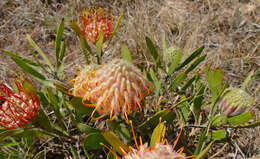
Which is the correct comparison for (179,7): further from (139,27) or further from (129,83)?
(129,83)

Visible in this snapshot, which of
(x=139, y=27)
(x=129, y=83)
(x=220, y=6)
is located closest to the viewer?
(x=129, y=83)

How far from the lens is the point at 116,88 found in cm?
107

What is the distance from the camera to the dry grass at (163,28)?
230 cm

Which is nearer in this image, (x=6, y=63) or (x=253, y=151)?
(x=253, y=151)

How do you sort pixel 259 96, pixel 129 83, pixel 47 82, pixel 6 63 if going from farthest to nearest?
pixel 6 63, pixel 259 96, pixel 47 82, pixel 129 83

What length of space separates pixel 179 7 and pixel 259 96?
1530 millimetres

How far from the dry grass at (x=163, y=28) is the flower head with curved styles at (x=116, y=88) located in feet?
3.36

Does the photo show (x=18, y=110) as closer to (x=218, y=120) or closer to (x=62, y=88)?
(x=62, y=88)

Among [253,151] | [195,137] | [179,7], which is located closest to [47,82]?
[195,137]

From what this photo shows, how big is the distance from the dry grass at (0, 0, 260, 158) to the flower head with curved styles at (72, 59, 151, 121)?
1.03 meters

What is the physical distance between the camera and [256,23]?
2723mm

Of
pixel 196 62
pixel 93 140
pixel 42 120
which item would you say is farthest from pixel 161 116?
pixel 42 120

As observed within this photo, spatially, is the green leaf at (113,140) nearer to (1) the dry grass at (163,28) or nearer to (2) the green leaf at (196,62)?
(2) the green leaf at (196,62)

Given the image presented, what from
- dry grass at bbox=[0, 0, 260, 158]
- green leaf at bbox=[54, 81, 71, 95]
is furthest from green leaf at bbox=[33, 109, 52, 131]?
dry grass at bbox=[0, 0, 260, 158]
